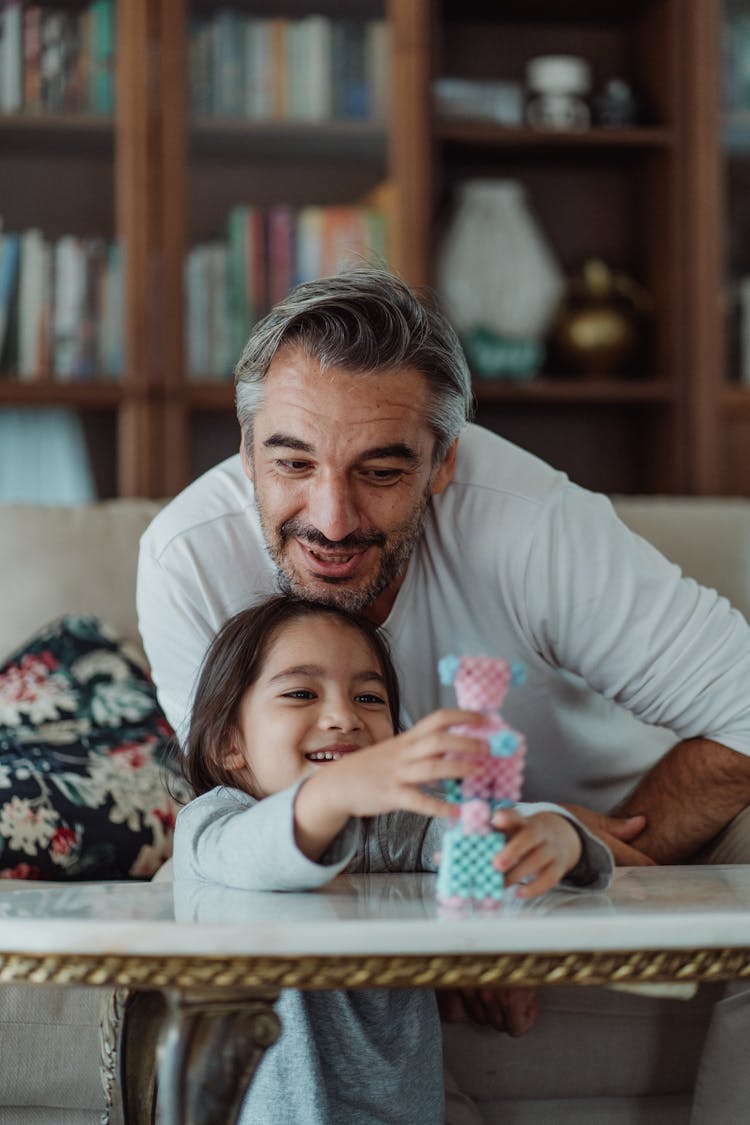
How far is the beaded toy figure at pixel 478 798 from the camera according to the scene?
107cm

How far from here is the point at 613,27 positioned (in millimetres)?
3197

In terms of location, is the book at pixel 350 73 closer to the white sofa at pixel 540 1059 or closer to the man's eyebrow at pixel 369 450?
the man's eyebrow at pixel 369 450

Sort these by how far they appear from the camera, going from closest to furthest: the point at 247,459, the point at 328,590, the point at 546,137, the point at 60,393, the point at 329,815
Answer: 1. the point at 329,815
2. the point at 328,590
3. the point at 247,459
4. the point at 60,393
5. the point at 546,137

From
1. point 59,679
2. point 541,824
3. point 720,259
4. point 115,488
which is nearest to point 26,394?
point 115,488

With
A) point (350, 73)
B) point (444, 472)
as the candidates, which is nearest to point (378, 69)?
point (350, 73)

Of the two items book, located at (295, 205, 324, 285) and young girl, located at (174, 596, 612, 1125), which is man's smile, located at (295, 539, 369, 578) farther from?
book, located at (295, 205, 324, 285)

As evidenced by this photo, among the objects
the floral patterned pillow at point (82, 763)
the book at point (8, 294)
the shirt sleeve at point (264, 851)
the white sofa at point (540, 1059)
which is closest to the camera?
the shirt sleeve at point (264, 851)

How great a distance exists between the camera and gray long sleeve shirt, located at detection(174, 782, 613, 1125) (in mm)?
1186

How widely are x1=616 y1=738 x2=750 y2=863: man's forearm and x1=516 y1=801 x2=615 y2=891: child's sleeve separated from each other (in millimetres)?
497

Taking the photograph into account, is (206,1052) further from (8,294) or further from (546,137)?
(546,137)

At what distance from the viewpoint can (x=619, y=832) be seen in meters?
1.66

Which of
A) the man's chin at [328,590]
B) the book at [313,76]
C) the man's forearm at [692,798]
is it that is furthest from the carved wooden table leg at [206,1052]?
the book at [313,76]

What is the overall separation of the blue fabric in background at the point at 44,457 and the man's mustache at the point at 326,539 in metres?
1.36

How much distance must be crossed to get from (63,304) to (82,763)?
46.0 inches
